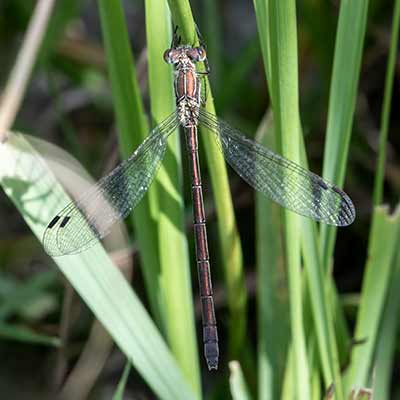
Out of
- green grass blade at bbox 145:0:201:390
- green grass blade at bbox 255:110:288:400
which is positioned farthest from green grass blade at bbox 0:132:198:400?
green grass blade at bbox 255:110:288:400

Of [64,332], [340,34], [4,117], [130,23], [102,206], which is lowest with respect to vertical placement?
[64,332]

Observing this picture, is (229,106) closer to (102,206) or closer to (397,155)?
(397,155)

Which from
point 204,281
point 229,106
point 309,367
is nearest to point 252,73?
point 229,106

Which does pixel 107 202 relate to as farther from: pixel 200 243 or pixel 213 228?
pixel 213 228

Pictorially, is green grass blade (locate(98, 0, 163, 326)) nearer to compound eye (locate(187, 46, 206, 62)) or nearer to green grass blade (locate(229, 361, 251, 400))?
compound eye (locate(187, 46, 206, 62))

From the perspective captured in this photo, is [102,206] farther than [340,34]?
Yes

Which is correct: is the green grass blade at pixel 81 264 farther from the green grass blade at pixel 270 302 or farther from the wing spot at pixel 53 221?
the green grass blade at pixel 270 302
